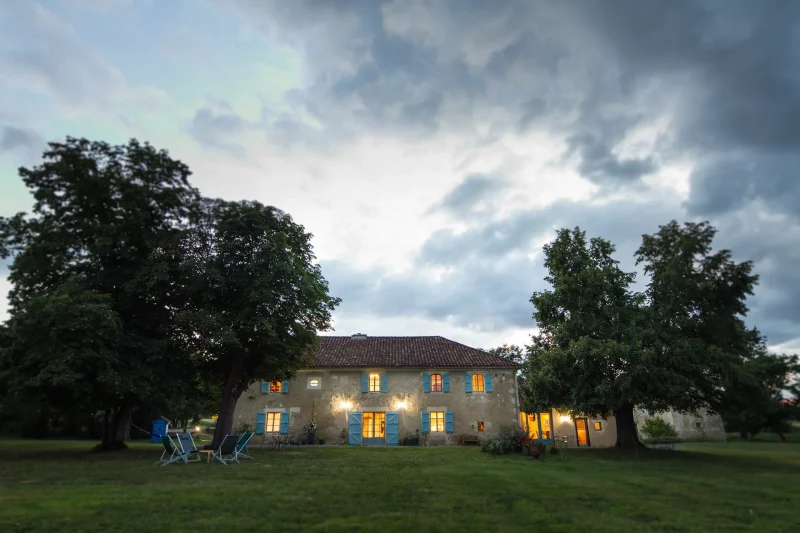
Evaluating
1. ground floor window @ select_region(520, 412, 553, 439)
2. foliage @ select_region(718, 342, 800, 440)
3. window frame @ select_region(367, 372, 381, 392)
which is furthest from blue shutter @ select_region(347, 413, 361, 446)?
foliage @ select_region(718, 342, 800, 440)

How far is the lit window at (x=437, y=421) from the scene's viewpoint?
92.6 ft

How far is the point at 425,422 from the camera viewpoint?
1112 inches

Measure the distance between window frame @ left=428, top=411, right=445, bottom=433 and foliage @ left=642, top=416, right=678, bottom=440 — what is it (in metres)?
17.3

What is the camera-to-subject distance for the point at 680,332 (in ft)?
66.2

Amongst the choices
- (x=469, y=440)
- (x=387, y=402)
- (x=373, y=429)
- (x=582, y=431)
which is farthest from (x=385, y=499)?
(x=582, y=431)

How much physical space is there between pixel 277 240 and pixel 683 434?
34600 millimetres

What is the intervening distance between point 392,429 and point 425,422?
6.72 feet

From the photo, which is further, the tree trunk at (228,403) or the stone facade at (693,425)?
the stone facade at (693,425)

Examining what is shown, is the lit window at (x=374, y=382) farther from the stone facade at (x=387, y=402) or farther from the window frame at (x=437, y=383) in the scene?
the window frame at (x=437, y=383)

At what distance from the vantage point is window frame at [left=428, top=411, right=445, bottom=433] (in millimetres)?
28203

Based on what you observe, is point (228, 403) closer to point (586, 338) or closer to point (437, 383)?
point (437, 383)

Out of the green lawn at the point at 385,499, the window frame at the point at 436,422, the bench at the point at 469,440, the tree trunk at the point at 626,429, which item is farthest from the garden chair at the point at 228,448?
the tree trunk at the point at 626,429

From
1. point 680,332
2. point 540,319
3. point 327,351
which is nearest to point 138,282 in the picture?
point 327,351

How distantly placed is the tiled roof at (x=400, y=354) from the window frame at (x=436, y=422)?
283 centimetres
